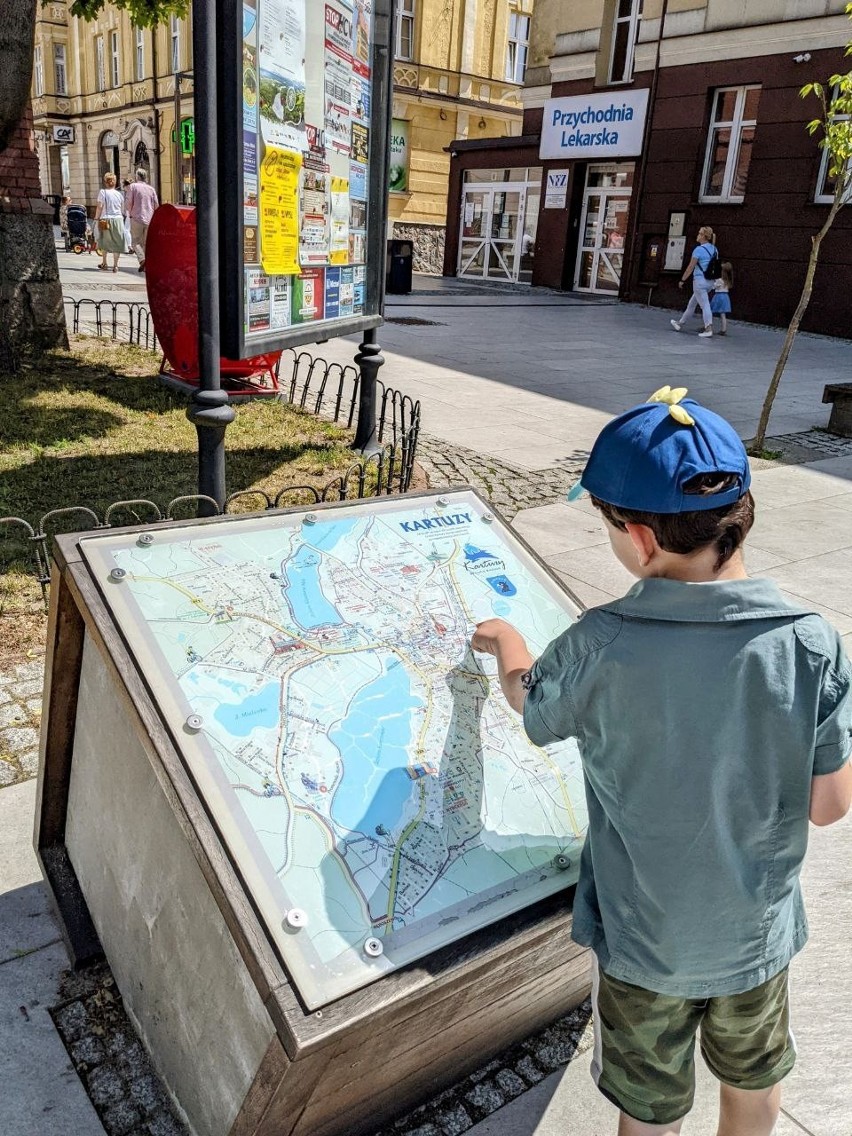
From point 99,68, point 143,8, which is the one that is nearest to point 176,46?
point 99,68

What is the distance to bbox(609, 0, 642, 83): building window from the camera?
21719 mm

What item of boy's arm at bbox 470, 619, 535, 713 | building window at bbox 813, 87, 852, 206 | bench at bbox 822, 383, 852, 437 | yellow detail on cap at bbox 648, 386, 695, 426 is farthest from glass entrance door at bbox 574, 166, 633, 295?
yellow detail on cap at bbox 648, 386, 695, 426

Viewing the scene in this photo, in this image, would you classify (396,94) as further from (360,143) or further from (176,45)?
(360,143)

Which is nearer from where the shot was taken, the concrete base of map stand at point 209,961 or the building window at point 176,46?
the concrete base of map stand at point 209,961

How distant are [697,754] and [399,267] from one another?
20289 mm

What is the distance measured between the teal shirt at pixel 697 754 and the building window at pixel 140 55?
4451 cm

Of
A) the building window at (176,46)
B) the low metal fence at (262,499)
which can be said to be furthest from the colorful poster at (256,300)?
the building window at (176,46)

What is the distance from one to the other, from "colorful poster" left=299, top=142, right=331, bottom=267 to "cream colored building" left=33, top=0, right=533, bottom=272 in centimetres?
2674

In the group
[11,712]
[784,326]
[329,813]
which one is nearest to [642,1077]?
[329,813]

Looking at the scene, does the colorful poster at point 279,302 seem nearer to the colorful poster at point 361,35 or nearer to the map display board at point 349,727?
the colorful poster at point 361,35

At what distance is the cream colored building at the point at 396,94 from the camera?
108 feet

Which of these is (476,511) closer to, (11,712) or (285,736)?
(285,736)

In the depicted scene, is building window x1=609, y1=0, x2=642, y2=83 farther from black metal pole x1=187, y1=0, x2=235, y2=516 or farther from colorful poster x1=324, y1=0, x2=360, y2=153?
black metal pole x1=187, y1=0, x2=235, y2=516

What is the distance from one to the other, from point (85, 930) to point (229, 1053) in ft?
3.03
